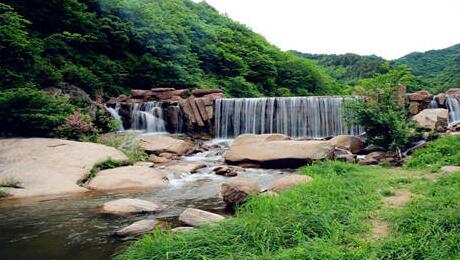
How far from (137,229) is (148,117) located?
13.8 metres

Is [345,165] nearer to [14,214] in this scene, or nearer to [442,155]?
[442,155]

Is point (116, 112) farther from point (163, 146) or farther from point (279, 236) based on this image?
point (279, 236)

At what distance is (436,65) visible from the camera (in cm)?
4938

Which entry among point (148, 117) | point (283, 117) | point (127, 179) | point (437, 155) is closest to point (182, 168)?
point (127, 179)

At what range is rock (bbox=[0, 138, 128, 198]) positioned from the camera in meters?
8.48

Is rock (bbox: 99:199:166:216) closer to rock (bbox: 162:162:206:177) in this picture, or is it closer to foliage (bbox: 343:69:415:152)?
rock (bbox: 162:162:206:177)

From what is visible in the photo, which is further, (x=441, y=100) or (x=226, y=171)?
(x=441, y=100)

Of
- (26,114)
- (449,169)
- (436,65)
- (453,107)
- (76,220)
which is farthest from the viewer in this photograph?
(436,65)

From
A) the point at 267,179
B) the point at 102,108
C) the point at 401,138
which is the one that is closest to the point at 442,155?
the point at 401,138

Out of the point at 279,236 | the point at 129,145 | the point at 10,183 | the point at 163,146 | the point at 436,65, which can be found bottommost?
the point at 10,183

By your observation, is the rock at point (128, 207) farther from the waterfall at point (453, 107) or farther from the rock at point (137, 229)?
the waterfall at point (453, 107)

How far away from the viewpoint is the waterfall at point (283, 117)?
714 inches

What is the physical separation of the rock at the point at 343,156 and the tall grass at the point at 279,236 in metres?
5.27

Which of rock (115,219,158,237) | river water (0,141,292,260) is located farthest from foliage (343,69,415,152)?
rock (115,219,158,237)
